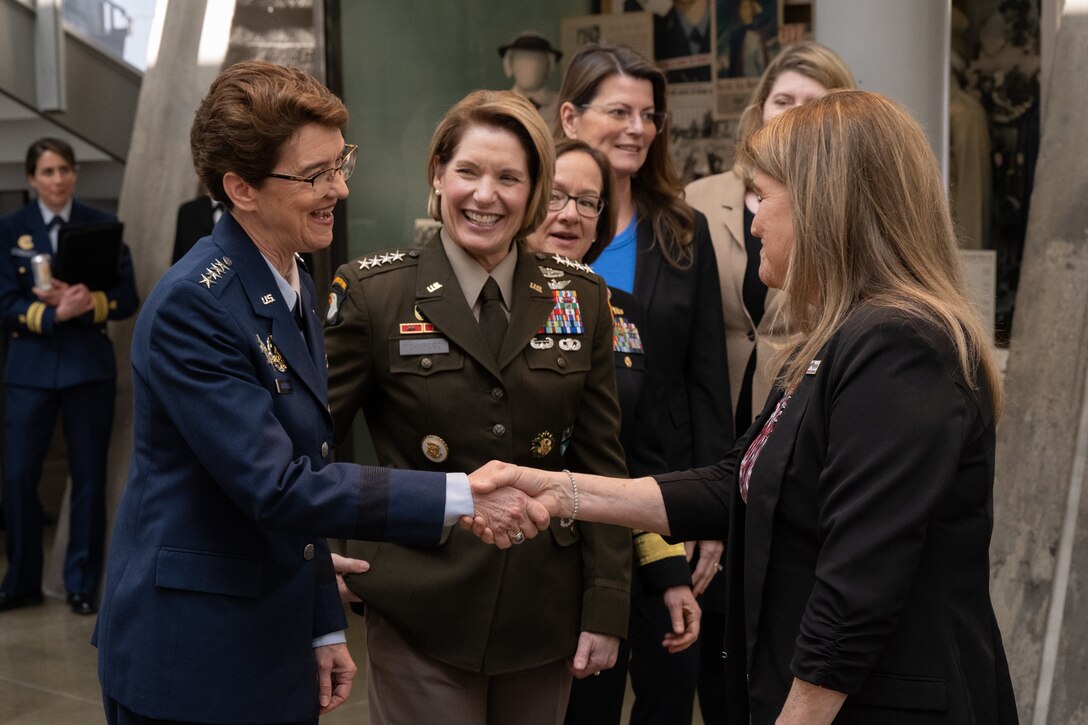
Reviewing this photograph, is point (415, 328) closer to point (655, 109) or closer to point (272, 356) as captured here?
point (272, 356)

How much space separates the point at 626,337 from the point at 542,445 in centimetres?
62

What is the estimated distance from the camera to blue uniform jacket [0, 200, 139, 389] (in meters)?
5.94

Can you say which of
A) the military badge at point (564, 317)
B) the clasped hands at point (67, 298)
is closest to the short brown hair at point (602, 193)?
the military badge at point (564, 317)

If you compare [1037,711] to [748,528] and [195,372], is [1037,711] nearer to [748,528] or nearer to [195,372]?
[748,528]

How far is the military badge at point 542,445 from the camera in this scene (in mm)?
2523

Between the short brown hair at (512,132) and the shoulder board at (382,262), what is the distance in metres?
0.12

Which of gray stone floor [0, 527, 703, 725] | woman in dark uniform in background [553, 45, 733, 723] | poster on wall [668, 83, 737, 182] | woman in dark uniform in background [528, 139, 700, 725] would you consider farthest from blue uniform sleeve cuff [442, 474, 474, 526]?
poster on wall [668, 83, 737, 182]

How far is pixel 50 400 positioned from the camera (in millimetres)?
6031

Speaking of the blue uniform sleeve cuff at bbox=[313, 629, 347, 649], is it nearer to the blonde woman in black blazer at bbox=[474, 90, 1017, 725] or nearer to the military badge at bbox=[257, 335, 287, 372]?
the military badge at bbox=[257, 335, 287, 372]

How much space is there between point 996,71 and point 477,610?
3403mm

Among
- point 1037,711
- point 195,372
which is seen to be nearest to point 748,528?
point 195,372

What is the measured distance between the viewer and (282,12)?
5.54 metres

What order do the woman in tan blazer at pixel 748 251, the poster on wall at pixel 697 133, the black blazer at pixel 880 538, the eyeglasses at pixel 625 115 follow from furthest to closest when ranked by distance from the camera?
the poster on wall at pixel 697 133, the woman in tan blazer at pixel 748 251, the eyeglasses at pixel 625 115, the black blazer at pixel 880 538

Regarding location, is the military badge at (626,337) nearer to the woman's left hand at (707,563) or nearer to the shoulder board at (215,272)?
the woman's left hand at (707,563)
